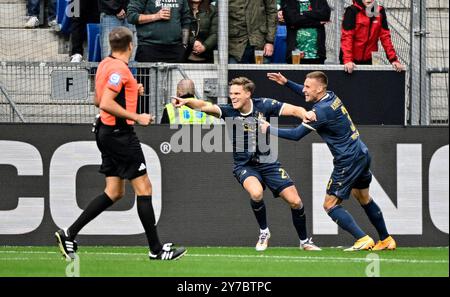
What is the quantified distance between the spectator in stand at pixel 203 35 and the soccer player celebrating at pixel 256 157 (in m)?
2.12

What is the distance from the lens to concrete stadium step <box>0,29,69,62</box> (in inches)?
583

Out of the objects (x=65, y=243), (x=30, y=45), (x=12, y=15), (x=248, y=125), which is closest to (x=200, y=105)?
(x=248, y=125)

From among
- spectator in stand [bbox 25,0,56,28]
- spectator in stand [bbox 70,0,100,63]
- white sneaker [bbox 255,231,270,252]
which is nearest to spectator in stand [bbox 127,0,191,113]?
spectator in stand [bbox 70,0,100,63]

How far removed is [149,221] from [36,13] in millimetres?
6168

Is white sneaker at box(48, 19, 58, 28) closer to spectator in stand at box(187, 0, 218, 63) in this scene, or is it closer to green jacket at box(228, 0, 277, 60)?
spectator in stand at box(187, 0, 218, 63)

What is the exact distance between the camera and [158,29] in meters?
14.2


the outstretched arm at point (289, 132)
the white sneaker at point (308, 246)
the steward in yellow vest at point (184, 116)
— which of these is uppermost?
the steward in yellow vest at point (184, 116)

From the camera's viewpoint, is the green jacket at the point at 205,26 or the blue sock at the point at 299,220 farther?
the green jacket at the point at 205,26

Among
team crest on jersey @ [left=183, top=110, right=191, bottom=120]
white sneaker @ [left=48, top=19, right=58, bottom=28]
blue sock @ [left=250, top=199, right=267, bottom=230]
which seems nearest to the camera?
blue sock @ [left=250, top=199, right=267, bottom=230]

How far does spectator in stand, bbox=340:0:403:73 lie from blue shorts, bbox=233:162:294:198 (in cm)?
249

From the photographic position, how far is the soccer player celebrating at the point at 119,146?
34.3 feet

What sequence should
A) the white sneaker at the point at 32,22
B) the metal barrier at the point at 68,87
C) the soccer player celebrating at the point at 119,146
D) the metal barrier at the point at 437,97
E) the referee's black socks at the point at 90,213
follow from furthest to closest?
1. the white sneaker at the point at 32,22
2. the metal barrier at the point at 437,97
3. the metal barrier at the point at 68,87
4. the referee's black socks at the point at 90,213
5. the soccer player celebrating at the point at 119,146

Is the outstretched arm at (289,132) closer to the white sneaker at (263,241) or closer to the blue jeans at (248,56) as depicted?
the white sneaker at (263,241)

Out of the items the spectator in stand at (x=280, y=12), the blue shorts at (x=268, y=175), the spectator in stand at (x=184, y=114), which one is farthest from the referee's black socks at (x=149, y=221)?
the spectator in stand at (x=280, y=12)
